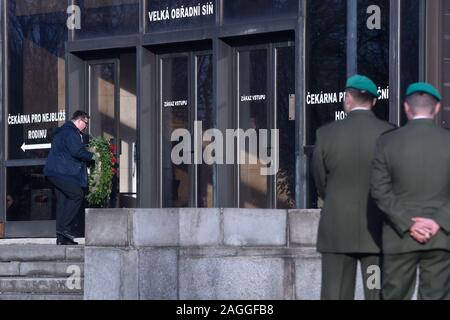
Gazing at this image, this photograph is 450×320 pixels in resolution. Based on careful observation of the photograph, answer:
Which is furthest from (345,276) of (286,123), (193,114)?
(193,114)

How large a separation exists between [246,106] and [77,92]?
276 centimetres

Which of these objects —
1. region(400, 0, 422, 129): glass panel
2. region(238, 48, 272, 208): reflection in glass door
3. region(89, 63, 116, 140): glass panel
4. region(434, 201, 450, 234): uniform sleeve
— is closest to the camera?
region(434, 201, 450, 234): uniform sleeve

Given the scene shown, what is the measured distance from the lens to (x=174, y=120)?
1750 centimetres

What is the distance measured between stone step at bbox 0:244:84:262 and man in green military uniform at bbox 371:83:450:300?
661 cm

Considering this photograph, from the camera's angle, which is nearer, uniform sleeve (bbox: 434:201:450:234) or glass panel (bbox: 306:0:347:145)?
uniform sleeve (bbox: 434:201:450:234)

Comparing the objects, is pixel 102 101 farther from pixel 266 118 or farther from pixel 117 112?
pixel 266 118

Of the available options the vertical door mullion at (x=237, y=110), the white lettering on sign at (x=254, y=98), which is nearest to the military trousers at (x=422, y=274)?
the white lettering on sign at (x=254, y=98)

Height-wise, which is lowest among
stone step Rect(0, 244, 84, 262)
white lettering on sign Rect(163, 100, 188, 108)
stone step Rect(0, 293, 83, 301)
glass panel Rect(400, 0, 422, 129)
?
stone step Rect(0, 293, 83, 301)

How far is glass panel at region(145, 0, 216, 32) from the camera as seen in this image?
664 inches

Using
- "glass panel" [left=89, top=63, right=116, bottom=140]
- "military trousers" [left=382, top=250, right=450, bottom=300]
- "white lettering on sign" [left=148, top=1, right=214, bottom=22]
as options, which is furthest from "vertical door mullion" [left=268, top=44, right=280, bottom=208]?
"military trousers" [left=382, top=250, right=450, bottom=300]

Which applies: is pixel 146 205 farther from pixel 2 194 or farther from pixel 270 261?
pixel 270 261

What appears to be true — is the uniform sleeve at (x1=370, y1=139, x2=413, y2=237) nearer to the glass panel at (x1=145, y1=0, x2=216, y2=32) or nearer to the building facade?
the building facade

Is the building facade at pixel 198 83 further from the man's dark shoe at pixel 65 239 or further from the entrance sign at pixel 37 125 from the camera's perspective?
the man's dark shoe at pixel 65 239

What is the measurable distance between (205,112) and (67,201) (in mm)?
2517
